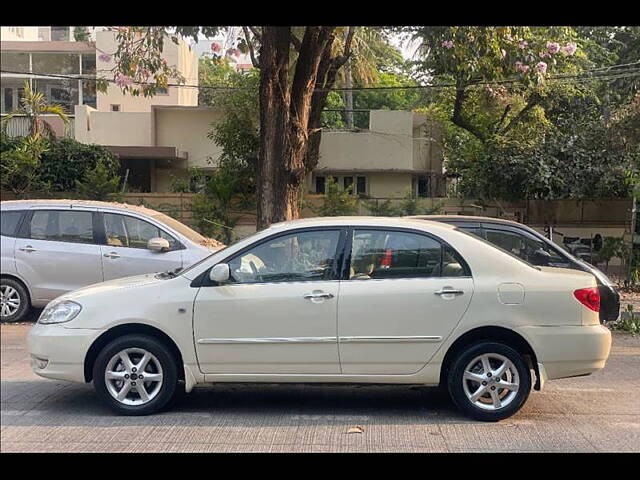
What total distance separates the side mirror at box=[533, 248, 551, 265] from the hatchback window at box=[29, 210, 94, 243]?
4.64 metres

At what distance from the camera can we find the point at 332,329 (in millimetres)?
5012

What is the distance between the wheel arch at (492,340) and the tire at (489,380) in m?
0.04

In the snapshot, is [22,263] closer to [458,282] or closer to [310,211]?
[458,282]

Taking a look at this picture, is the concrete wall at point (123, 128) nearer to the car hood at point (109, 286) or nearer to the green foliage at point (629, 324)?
the car hood at point (109, 286)

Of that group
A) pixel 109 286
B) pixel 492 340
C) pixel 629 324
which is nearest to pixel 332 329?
pixel 492 340

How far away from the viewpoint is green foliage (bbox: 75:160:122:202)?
289 inches

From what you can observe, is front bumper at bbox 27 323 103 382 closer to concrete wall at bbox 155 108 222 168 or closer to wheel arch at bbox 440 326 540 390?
wheel arch at bbox 440 326 540 390

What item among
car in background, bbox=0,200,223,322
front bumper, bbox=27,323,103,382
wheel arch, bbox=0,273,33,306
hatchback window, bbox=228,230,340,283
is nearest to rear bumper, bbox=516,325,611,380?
hatchback window, bbox=228,230,340,283

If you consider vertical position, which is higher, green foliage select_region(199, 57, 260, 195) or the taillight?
green foliage select_region(199, 57, 260, 195)

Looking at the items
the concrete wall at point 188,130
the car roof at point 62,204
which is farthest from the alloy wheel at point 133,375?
the concrete wall at point 188,130

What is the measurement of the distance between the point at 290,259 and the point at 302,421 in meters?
1.24

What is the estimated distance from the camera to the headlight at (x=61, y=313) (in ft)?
16.4

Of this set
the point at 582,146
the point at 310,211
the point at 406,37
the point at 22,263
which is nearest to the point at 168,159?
the point at 310,211

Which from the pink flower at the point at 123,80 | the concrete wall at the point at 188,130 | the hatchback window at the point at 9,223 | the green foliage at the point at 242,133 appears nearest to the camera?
the hatchback window at the point at 9,223
